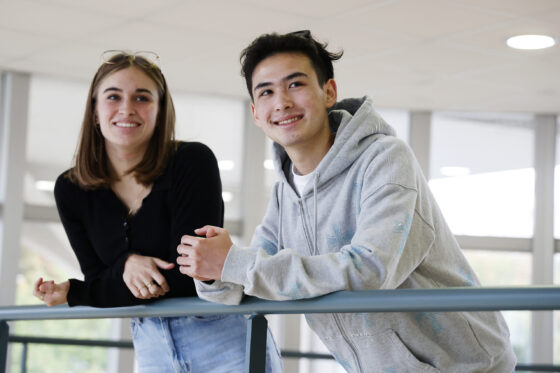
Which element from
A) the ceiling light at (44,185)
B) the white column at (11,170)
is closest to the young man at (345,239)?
the white column at (11,170)

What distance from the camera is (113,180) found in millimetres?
2271

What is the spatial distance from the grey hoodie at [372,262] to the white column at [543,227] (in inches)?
237

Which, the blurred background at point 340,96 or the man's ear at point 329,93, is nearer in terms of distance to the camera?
the man's ear at point 329,93

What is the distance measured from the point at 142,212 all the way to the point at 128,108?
314 mm

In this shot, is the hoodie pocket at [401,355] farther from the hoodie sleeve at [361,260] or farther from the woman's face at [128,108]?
the woman's face at [128,108]

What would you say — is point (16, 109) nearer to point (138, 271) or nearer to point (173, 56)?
point (173, 56)

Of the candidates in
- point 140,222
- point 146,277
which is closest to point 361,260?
point 146,277

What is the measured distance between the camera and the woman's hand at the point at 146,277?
1910 mm

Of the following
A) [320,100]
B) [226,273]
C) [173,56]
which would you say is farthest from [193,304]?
[173,56]

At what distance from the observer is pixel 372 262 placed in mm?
1530

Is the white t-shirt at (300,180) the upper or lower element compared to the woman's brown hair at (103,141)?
lower

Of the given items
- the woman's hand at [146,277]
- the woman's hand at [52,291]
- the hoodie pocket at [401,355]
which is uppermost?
the woman's hand at [146,277]

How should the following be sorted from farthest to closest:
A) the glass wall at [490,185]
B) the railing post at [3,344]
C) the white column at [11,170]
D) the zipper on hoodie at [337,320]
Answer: the glass wall at [490,185] → the white column at [11,170] → the railing post at [3,344] → the zipper on hoodie at [337,320]

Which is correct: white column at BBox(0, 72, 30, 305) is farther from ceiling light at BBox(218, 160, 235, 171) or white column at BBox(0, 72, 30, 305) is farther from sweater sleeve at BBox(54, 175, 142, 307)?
sweater sleeve at BBox(54, 175, 142, 307)
